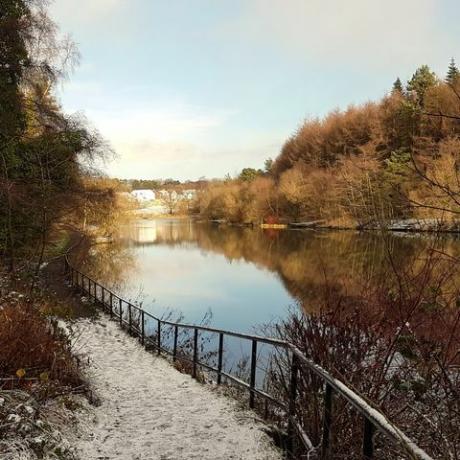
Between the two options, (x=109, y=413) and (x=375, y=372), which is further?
(x=109, y=413)

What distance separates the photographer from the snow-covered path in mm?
4258

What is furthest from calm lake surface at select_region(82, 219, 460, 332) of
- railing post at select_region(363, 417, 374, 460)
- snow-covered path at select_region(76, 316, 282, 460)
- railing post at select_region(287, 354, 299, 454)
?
railing post at select_region(363, 417, 374, 460)

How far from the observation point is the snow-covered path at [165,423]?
4.26 metres

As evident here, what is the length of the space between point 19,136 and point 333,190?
150 ft

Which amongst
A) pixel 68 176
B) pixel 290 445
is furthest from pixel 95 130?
pixel 290 445

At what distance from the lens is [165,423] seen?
5086mm

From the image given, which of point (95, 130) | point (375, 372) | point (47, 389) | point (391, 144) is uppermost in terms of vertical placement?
point (391, 144)

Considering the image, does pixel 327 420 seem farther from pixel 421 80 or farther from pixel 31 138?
pixel 421 80

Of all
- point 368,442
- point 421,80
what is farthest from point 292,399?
point 421,80

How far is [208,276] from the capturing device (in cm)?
2720

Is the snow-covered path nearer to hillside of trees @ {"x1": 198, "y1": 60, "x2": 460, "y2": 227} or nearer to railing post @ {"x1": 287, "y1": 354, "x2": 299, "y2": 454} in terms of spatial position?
railing post @ {"x1": 287, "y1": 354, "x2": 299, "y2": 454}

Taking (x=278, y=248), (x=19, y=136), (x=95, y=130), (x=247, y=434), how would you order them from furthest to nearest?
(x=278, y=248) < (x=95, y=130) < (x=19, y=136) < (x=247, y=434)

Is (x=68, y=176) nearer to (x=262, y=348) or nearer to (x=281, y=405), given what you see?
(x=262, y=348)

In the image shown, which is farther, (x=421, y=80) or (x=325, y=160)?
(x=325, y=160)
